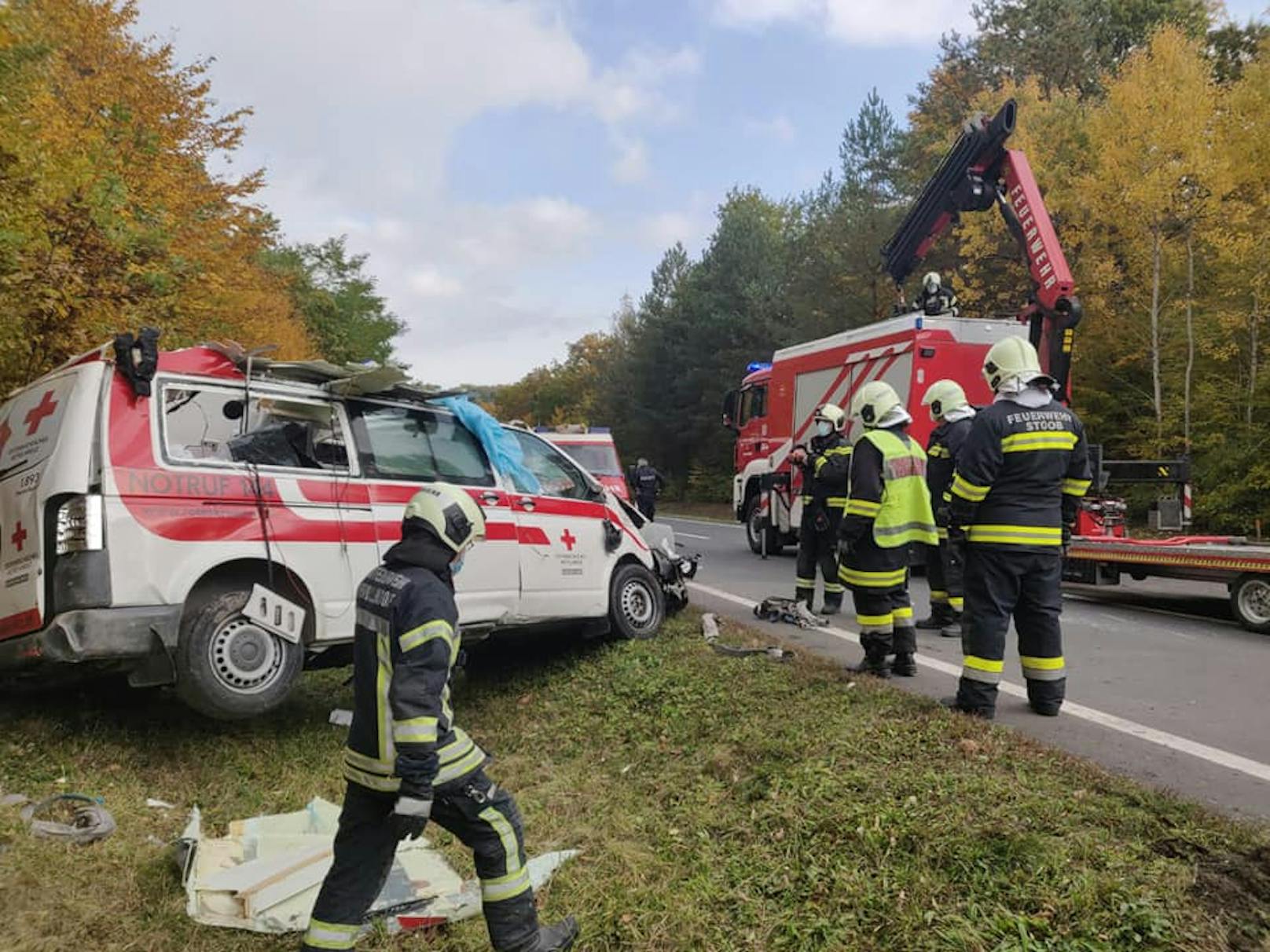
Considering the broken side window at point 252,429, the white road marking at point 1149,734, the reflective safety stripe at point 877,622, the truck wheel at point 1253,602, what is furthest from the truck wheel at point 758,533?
the broken side window at point 252,429

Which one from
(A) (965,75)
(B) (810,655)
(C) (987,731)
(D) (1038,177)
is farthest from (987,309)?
(C) (987,731)

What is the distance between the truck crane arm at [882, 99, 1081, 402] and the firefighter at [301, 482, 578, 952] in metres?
7.82

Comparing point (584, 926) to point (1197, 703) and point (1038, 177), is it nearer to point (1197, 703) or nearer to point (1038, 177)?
point (1197, 703)

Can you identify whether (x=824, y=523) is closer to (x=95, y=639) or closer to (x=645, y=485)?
(x=95, y=639)

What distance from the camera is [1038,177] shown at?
18562 millimetres

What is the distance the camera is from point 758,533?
13820 mm

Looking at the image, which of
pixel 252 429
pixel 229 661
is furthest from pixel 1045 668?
pixel 252 429

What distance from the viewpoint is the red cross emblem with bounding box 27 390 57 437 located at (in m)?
4.28

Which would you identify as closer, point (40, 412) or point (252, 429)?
point (40, 412)

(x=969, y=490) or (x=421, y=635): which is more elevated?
(x=969, y=490)

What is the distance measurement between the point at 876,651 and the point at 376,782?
3697 millimetres

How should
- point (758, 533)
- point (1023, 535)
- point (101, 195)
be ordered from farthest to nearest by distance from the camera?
point (758, 533) < point (101, 195) < point (1023, 535)

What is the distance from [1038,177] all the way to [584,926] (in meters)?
19.4

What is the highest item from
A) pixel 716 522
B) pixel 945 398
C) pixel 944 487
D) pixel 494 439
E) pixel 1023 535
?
pixel 945 398
